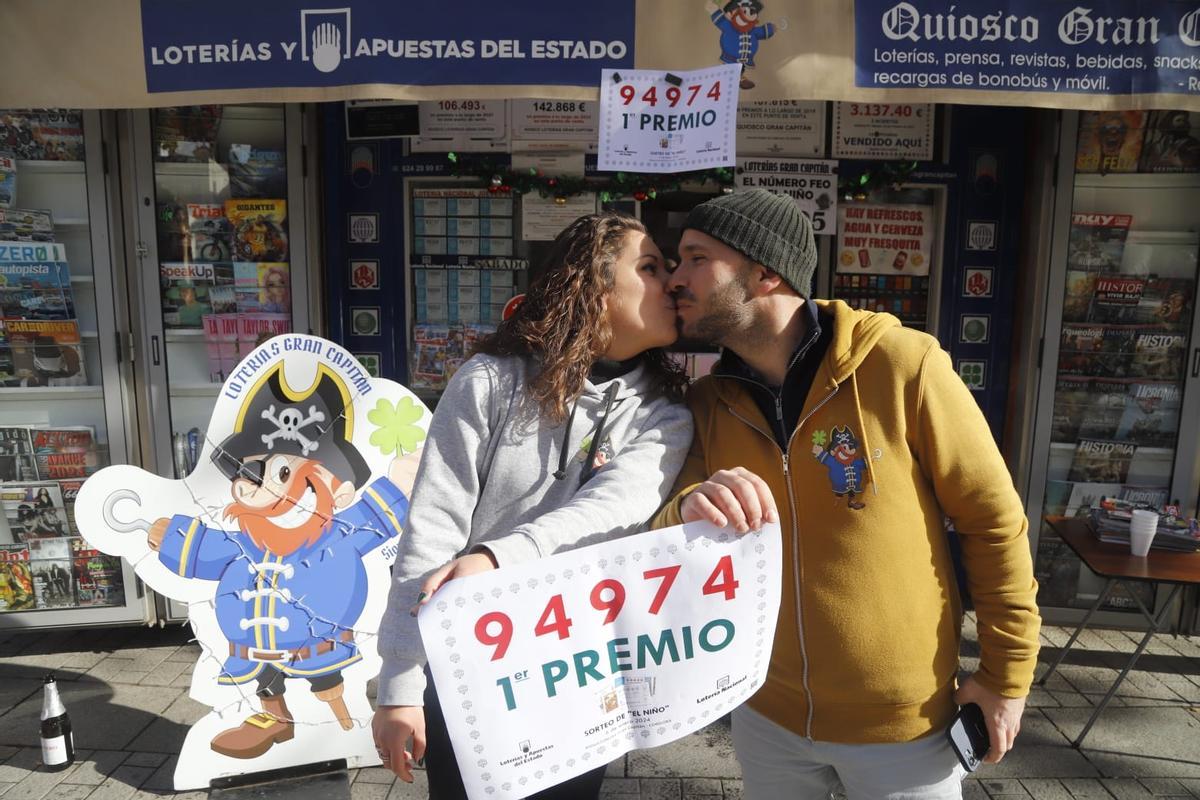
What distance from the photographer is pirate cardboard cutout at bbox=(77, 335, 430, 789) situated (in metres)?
2.96

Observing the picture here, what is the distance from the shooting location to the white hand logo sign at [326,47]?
343cm

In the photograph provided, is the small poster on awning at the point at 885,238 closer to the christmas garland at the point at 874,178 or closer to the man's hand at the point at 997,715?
the christmas garland at the point at 874,178

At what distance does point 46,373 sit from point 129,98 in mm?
1747

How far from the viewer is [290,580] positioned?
3000 millimetres

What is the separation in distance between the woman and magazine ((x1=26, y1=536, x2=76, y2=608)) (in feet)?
12.3

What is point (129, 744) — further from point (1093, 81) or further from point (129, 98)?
point (1093, 81)

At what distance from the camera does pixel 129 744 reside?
11.4 ft

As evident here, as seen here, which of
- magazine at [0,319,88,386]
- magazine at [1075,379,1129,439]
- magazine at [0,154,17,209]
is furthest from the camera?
magazine at [1075,379,1129,439]

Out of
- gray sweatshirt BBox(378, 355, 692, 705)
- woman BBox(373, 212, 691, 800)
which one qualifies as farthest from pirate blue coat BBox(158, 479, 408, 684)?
gray sweatshirt BBox(378, 355, 692, 705)

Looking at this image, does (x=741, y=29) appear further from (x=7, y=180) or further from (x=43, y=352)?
(x=43, y=352)

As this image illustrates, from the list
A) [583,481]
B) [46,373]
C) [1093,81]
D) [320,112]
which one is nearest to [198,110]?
[320,112]

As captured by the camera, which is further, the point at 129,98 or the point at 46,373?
the point at 46,373

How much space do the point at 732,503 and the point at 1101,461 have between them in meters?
4.16

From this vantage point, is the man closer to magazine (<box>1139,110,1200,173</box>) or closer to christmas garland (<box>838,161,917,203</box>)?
christmas garland (<box>838,161,917,203</box>)
